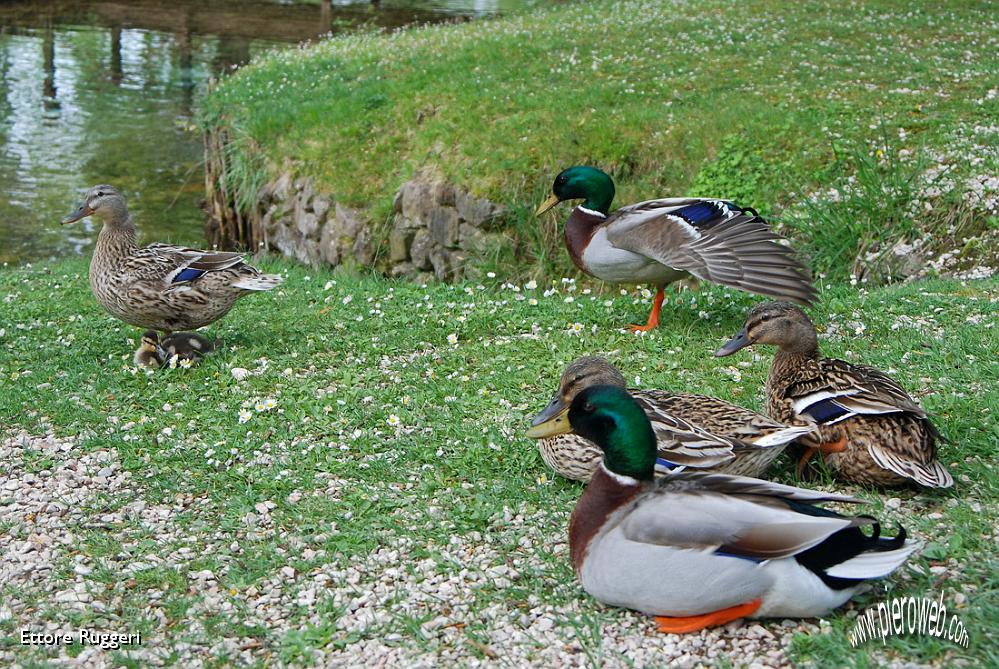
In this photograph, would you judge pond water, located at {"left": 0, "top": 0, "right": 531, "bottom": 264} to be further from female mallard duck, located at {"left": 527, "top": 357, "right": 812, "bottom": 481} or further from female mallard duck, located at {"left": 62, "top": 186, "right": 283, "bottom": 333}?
female mallard duck, located at {"left": 527, "top": 357, "right": 812, "bottom": 481}

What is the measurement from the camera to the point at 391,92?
1373cm

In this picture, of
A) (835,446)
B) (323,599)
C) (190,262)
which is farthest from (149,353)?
(835,446)

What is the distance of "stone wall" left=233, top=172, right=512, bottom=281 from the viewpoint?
10.9 m

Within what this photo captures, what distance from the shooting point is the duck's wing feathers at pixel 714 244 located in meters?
6.59

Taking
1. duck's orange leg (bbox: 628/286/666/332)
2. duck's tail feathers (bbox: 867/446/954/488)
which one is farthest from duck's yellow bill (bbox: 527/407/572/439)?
duck's orange leg (bbox: 628/286/666/332)

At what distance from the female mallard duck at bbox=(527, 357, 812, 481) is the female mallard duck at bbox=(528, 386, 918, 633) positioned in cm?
39

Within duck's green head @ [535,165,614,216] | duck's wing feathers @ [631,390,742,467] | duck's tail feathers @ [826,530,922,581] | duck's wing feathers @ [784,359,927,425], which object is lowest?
duck's wing feathers @ [631,390,742,467]

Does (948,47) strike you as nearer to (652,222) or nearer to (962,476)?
(652,222)

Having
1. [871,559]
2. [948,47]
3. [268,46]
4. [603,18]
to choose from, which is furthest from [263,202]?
[268,46]

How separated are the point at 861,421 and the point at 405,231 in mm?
7522

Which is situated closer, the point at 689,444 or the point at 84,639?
the point at 84,639

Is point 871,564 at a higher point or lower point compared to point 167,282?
higher

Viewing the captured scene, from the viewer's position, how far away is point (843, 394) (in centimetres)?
475

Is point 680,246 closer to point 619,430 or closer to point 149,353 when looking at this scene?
point 619,430
